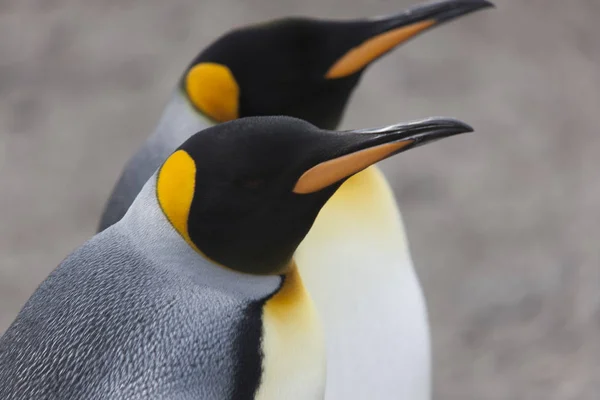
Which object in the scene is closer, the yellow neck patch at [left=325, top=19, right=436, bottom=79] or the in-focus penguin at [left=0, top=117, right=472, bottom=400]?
the in-focus penguin at [left=0, top=117, right=472, bottom=400]

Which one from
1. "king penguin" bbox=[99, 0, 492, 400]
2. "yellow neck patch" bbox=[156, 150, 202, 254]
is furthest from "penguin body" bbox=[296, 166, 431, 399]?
"yellow neck patch" bbox=[156, 150, 202, 254]

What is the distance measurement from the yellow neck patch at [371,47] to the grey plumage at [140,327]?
1.77ft

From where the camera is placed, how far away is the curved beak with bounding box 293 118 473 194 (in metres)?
0.87

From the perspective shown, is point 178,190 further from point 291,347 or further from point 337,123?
point 337,123

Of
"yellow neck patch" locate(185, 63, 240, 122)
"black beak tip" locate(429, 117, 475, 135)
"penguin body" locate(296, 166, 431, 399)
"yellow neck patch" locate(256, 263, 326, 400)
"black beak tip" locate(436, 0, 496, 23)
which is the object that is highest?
"black beak tip" locate(436, 0, 496, 23)

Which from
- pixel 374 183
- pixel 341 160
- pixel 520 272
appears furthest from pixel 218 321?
pixel 520 272

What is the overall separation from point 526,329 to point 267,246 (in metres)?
1.79

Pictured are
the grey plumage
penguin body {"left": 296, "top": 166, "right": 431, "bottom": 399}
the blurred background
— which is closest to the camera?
the grey plumage

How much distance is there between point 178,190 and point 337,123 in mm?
611

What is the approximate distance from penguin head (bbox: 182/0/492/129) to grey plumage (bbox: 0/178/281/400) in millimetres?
462

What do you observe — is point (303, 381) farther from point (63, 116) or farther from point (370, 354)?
point (63, 116)

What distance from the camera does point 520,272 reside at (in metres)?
2.73

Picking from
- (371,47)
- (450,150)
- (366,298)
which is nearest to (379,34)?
(371,47)

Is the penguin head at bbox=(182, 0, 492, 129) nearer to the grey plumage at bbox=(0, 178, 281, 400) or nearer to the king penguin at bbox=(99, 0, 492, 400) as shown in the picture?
the king penguin at bbox=(99, 0, 492, 400)
